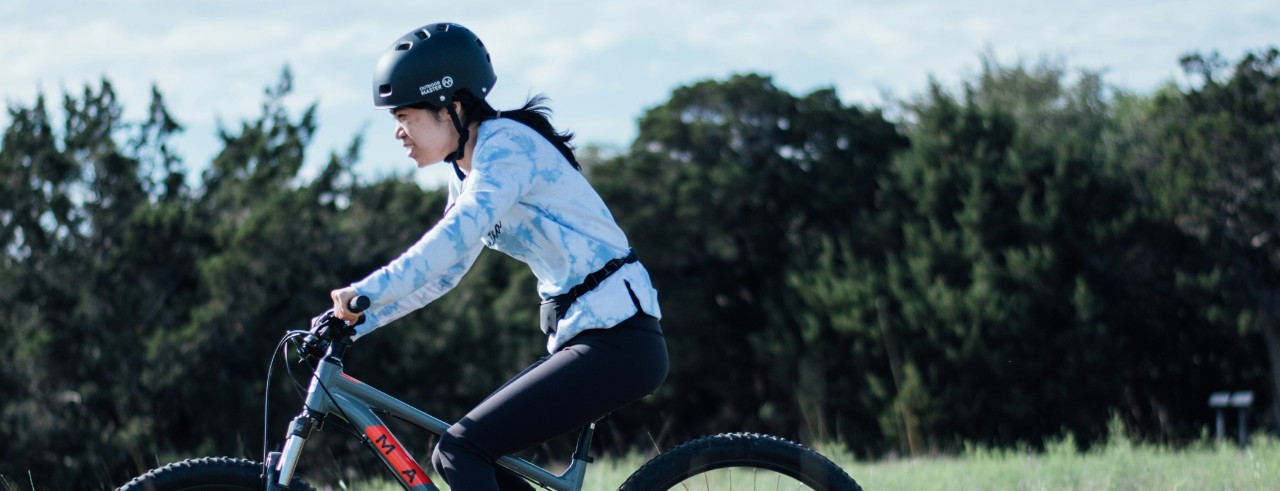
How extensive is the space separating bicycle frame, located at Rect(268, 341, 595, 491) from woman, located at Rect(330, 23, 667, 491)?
67 mm

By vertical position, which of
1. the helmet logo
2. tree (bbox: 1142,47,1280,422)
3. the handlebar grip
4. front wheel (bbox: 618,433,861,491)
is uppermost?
the helmet logo

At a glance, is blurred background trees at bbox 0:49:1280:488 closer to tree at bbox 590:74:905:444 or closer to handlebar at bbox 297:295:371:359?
tree at bbox 590:74:905:444

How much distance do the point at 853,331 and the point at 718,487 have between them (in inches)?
1161

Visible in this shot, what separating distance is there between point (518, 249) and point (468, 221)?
0.28m

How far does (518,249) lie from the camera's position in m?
3.29

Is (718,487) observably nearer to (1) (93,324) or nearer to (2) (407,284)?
(2) (407,284)

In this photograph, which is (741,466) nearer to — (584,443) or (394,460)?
(584,443)

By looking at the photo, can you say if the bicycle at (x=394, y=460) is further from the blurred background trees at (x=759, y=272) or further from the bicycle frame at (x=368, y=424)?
the blurred background trees at (x=759, y=272)

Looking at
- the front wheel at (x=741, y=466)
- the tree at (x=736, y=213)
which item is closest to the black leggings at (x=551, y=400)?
the front wheel at (x=741, y=466)

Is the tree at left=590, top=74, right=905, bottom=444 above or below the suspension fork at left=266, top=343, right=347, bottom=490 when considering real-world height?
below

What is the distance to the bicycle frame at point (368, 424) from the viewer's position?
3113mm

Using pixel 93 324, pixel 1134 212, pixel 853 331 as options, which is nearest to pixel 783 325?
pixel 853 331

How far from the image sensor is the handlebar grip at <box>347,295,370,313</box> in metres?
2.89

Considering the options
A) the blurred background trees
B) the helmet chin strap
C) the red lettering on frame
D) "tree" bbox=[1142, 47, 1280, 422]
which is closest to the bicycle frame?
the red lettering on frame
